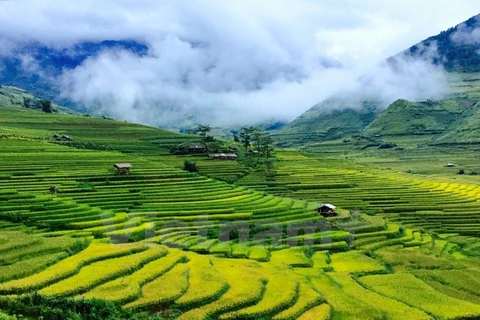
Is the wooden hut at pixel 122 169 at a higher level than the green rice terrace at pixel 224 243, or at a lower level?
higher

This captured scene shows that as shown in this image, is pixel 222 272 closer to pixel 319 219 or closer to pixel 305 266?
pixel 305 266

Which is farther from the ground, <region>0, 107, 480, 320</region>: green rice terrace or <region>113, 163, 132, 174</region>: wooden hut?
<region>113, 163, 132, 174</region>: wooden hut

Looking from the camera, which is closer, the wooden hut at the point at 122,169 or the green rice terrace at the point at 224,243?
the green rice terrace at the point at 224,243

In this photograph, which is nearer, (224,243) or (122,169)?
(224,243)

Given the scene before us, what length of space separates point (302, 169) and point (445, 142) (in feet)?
410

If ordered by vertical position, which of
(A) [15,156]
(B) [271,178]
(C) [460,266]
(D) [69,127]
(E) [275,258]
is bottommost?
(C) [460,266]

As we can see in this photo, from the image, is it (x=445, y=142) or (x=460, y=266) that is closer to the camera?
(x=460, y=266)

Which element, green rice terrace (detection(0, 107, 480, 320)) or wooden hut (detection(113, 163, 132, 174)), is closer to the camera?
green rice terrace (detection(0, 107, 480, 320))

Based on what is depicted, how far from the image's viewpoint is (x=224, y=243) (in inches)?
1476

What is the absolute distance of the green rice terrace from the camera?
2256 cm

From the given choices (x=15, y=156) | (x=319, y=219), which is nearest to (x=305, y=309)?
(x=319, y=219)

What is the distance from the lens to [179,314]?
69.5 ft

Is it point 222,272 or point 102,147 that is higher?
point 102,147

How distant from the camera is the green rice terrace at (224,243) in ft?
74.0
